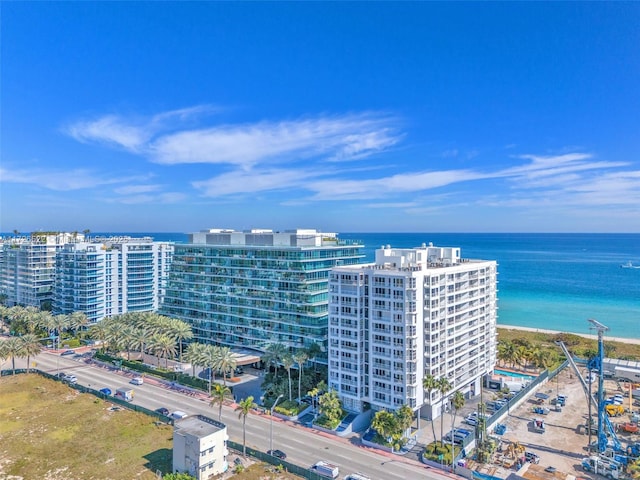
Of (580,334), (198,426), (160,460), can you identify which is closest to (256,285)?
(198,426)

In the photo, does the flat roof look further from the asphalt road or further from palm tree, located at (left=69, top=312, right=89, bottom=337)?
palm tree, located at (left=69, top=312, right=89, bottom=337)

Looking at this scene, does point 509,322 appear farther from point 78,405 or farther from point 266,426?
point 78,405

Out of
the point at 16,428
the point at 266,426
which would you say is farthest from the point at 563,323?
the point at 16,428

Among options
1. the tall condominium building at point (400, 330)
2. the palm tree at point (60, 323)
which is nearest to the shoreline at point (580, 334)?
the tall condominium building at point (400, 330)

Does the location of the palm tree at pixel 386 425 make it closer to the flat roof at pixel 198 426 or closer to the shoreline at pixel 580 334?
the flat roof at pixel 198 426

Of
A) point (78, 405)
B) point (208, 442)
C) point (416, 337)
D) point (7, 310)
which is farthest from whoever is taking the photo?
point (7, 310)
